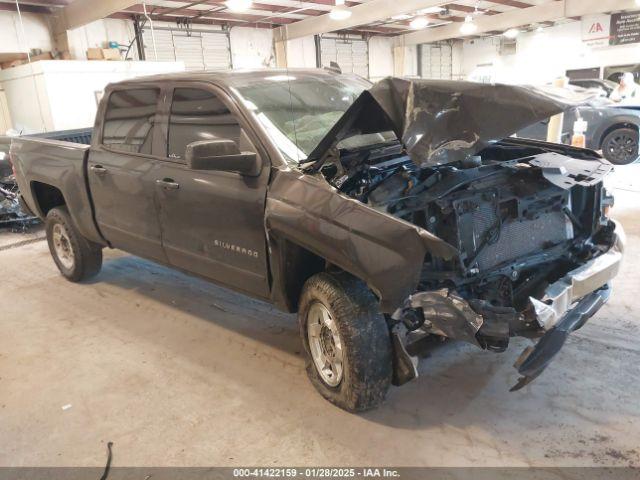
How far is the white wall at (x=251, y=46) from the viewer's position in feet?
47.7

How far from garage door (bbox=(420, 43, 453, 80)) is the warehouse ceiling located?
3.04m

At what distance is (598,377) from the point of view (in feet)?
9.62

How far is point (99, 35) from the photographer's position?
1144 cm

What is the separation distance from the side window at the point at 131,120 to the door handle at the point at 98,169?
18 cm

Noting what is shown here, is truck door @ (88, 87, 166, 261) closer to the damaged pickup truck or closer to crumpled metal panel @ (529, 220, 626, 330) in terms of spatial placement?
the damaged pickup truck

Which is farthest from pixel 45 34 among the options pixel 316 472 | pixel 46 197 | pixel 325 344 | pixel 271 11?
pixel 316 472

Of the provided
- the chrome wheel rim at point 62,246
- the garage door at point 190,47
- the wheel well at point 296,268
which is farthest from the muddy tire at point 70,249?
the garage door at point 190,47

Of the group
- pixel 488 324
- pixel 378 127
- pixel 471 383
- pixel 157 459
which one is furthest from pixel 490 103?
pixel 157 459

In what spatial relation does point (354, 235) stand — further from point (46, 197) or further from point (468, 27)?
point (468, 27)

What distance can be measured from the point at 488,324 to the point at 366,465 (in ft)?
2.79

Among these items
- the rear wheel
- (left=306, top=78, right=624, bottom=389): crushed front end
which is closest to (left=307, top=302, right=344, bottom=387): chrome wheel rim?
(left=306, top=78, right=624, bottom=389): crushed front end

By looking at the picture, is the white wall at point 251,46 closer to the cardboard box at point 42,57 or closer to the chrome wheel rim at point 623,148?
the cardboard box at point 42,57

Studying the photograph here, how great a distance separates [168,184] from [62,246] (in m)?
2.27

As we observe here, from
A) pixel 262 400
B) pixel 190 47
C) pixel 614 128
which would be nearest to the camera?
pixel 262 400
